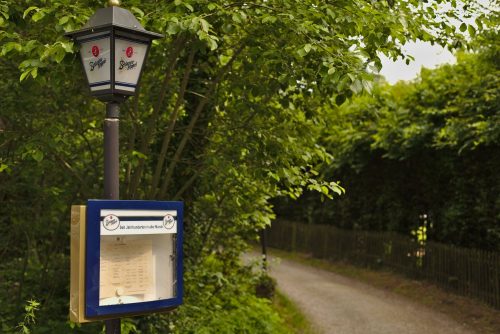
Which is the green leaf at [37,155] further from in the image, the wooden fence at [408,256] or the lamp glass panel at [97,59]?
the wooden fence at [408,256]

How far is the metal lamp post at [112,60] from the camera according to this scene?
358cm

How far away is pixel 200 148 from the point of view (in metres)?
7.05

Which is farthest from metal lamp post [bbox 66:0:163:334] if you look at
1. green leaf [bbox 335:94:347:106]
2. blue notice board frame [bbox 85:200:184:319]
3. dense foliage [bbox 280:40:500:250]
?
dense foliage [bbox 280:40:500:250]

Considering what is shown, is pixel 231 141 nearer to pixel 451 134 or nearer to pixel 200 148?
pixel 200 148

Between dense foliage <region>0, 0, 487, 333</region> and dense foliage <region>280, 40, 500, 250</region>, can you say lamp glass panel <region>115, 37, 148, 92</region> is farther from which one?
dense foliage <region>280, 40, 500, 250</region>

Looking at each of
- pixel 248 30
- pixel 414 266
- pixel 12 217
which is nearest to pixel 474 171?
pixel 414 266

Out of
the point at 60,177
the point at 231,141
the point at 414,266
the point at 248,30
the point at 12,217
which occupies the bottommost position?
the point at 414,266

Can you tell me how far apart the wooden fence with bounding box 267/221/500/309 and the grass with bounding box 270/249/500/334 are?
7.0 inches

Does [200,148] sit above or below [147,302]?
above

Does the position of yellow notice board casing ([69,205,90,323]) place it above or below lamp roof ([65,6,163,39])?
below

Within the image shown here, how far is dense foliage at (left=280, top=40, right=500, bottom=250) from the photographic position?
10.9m

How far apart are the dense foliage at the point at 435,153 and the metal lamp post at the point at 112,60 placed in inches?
186

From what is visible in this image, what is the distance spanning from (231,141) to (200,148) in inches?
36.6

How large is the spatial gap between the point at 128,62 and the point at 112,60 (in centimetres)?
12
